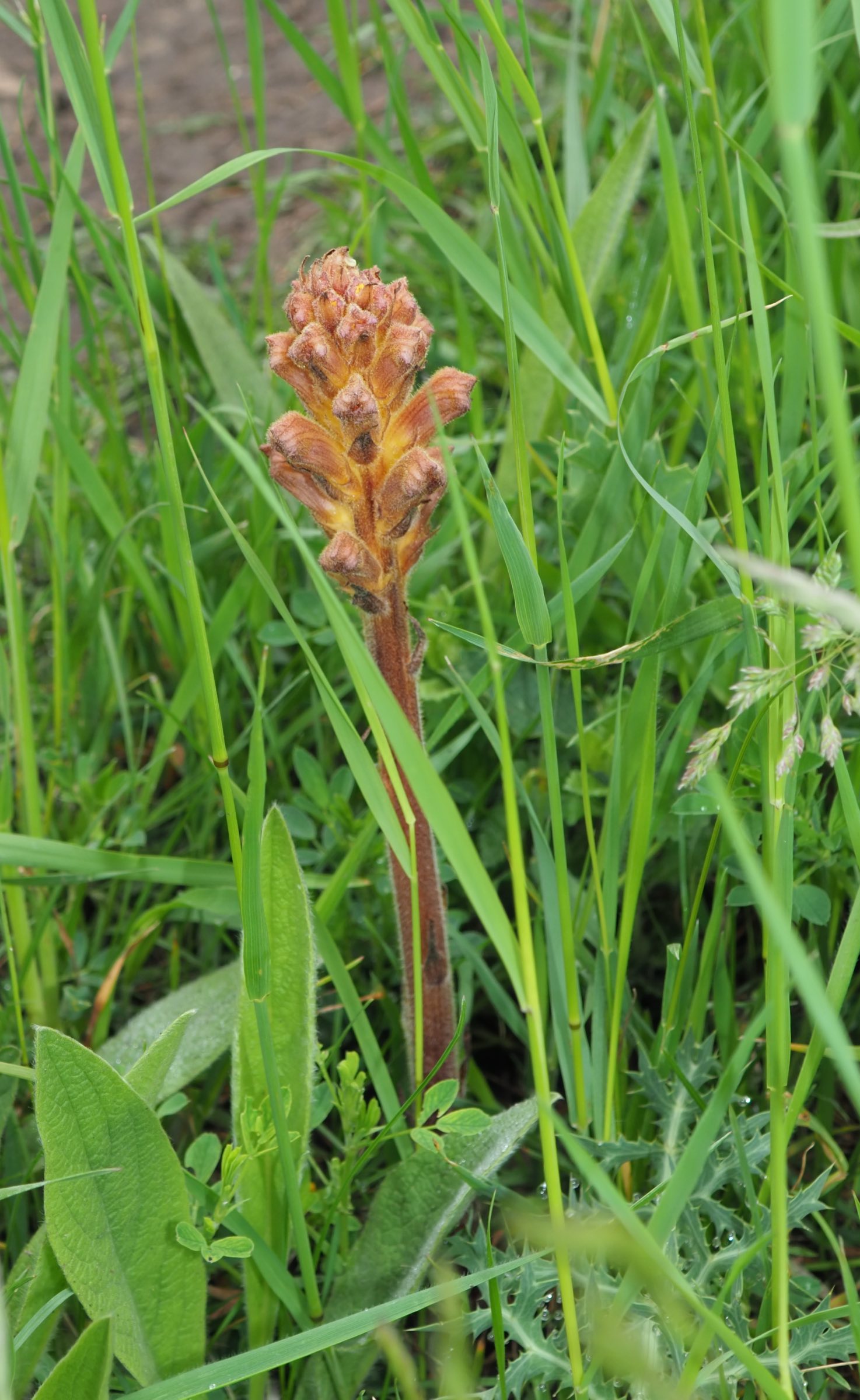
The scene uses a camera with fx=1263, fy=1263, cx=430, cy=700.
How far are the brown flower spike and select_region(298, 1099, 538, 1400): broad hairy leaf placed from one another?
56 centimetres

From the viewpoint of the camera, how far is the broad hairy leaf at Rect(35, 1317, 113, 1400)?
1.35 metres

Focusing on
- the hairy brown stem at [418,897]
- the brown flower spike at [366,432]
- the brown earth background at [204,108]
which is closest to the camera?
the brown flower spike at [366,432]

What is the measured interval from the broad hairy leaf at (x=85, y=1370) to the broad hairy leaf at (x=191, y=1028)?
1.59 ft

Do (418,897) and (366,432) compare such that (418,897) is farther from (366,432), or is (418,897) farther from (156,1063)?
(366,432)

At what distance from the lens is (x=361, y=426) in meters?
1.44

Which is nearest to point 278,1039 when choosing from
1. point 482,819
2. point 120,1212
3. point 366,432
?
point 120,1212

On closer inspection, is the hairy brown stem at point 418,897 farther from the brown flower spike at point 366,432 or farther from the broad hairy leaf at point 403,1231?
the broad hairy leaf at point 403,1231

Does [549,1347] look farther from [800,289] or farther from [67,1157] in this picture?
[800,289]

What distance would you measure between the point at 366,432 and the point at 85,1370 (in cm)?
108

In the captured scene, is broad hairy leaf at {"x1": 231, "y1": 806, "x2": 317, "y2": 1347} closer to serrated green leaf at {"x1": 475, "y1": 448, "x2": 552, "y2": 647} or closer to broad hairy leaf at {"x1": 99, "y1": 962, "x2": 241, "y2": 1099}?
broad hairy leaf at {"x1": 99, "y1": 962, "x2": 241, "y2": 1099}

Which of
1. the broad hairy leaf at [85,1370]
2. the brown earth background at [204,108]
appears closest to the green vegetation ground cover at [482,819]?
the broad hairy leaf at [85,1370]

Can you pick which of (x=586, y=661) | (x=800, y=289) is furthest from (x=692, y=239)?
(x=586, y=661)

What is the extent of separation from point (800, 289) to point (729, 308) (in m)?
0.59

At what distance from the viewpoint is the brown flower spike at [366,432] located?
1.46 meters
